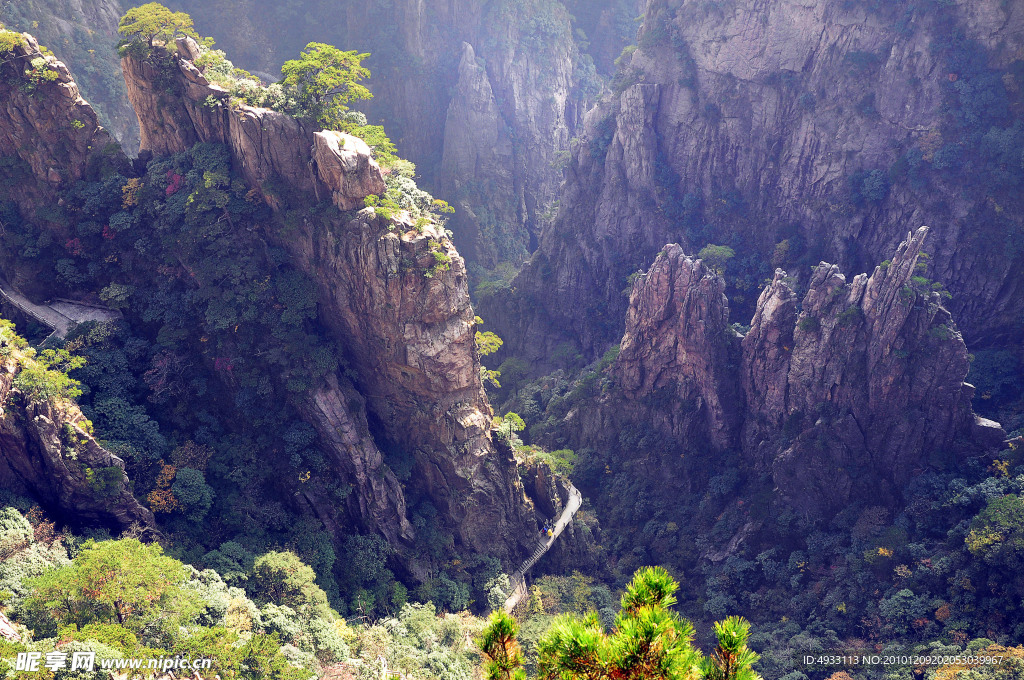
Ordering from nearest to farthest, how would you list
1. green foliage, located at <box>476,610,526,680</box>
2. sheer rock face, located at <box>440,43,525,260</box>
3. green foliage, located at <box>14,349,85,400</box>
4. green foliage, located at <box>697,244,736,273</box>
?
green foliage, located at <box>476,610,526,680</box>
green foliage, located at <box>14,349,85,400</box>
green foliage, located at <box>697,244,736,273</box>
sheer rock face, located at <box>440,43,525,260</box>

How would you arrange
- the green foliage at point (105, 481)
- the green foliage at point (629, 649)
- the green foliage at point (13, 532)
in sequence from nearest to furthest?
the green foliage at point (629, 649) < the green foliage at point (13, 532) < the green foliage at point (105, 481)

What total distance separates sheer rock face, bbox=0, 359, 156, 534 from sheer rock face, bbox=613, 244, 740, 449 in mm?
38805

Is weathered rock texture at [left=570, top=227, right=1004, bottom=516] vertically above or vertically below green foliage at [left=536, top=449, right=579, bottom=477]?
above

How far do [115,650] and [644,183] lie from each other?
63714mm

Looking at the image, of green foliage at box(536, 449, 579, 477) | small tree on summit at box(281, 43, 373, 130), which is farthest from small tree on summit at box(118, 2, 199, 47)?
green foliage at box(536, 449, 579, 477)

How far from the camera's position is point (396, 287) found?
133ft

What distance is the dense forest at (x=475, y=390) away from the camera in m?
32.6

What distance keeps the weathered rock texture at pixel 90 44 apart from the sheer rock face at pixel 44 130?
3836 cm

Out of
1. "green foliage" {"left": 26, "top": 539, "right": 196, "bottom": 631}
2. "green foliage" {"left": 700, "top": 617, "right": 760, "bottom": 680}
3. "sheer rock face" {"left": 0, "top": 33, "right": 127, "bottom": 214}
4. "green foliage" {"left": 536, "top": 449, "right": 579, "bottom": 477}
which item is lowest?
"green foliage" {"left": 26, "top": 539, "right": 196, "bottom": 631}

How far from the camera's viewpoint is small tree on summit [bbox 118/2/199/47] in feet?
133

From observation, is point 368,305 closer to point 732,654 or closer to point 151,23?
point 151,23

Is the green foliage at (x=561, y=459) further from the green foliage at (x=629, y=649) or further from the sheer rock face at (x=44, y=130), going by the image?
the green foliage at (x=629, y=649)

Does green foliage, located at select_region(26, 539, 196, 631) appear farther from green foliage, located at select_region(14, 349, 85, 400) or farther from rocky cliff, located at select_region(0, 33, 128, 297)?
rocky cliff, located at select_region(0, 33, 128, 297)

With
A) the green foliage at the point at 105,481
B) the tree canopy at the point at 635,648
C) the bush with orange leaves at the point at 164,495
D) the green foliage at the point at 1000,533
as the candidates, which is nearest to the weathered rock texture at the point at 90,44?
the bush with orange leaves at the point at 164,495
